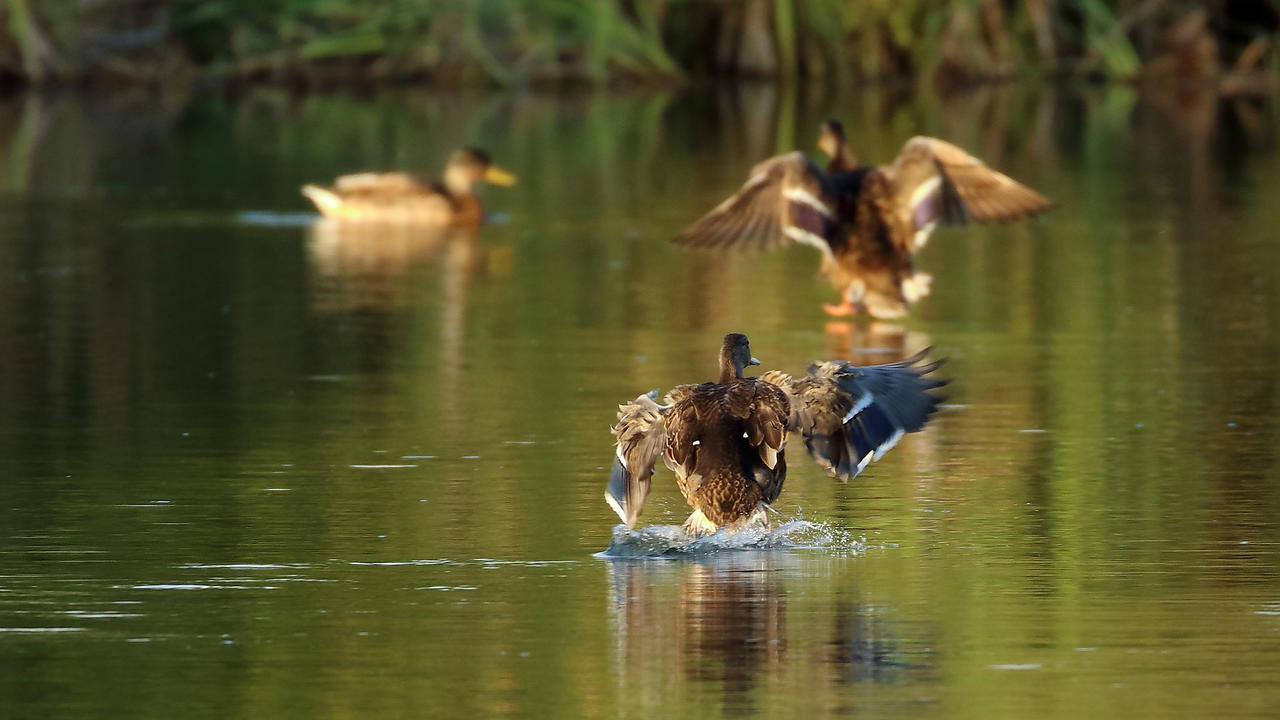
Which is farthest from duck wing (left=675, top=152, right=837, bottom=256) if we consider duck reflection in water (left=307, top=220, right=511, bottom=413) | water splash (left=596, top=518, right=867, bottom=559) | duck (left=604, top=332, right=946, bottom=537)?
water splash (left=596, top=518, right=867, bottom=559)

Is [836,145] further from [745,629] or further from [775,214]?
[745,629]

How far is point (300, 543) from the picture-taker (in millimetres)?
8602

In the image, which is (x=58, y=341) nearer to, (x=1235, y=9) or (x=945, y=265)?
(x=945, y=265)

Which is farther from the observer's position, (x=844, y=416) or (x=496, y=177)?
(x=496, y=177)

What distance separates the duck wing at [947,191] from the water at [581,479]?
539 millimetres

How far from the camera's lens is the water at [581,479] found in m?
6.91

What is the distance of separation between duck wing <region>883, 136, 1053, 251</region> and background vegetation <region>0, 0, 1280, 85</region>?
2285 centimetres

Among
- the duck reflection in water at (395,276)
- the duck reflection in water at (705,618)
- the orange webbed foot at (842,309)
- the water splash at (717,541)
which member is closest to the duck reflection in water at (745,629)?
the duck reflection in water at (705,618)

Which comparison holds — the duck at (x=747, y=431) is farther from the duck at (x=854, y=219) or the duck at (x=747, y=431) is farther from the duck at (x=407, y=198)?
the duck at (x=407, y=198)

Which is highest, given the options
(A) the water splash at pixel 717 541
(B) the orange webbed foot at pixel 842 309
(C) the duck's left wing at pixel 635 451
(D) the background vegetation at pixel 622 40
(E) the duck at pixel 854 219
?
(D) the background vegetation at pixel 622 40

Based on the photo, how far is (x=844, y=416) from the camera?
8750 millimetres

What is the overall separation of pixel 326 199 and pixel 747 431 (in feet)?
41.4

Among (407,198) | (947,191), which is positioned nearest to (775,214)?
(947,191)

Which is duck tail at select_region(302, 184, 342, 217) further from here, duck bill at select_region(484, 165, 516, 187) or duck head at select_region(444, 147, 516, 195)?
duck bill at select_region(484, 165, 516, 187)
